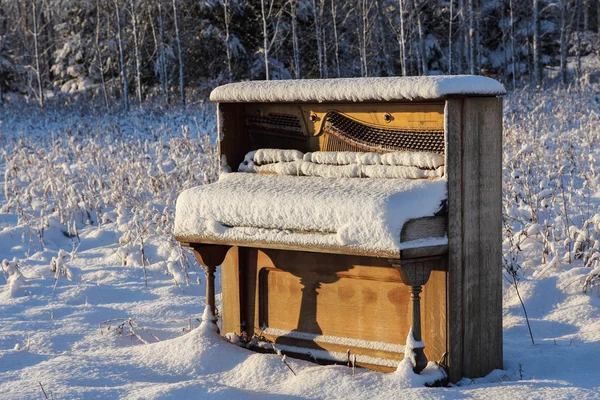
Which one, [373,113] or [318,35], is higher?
[318,35]

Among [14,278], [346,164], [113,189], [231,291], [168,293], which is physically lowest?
[168,293]

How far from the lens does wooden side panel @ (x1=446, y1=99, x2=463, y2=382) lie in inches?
155

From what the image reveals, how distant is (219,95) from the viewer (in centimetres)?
475

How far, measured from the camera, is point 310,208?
4.05 m

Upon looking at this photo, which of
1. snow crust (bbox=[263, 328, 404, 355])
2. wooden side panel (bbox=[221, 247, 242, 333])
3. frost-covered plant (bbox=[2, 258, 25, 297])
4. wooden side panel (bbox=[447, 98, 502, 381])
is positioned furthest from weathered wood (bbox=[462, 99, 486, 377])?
frost-covered plant (bbox=[2, 258, 25, 297])

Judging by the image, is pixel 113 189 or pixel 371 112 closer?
pixel 371 112

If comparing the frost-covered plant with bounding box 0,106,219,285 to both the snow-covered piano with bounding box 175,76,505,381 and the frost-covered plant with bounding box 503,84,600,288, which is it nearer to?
the snow-covered piano with bounding box 175,76,505,381

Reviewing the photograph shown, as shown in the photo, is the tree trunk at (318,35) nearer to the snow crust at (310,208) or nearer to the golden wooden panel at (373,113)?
the golden wooden panel at (373,113)

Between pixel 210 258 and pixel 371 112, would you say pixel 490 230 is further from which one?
pixel 210 258

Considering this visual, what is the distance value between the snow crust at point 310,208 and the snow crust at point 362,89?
0.40 meters

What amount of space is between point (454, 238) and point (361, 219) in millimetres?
460

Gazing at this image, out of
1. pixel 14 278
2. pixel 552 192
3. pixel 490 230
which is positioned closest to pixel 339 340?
pixel 490 230

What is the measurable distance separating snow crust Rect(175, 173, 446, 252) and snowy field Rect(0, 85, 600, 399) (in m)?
0.66

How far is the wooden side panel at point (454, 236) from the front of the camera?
3.93 metres
